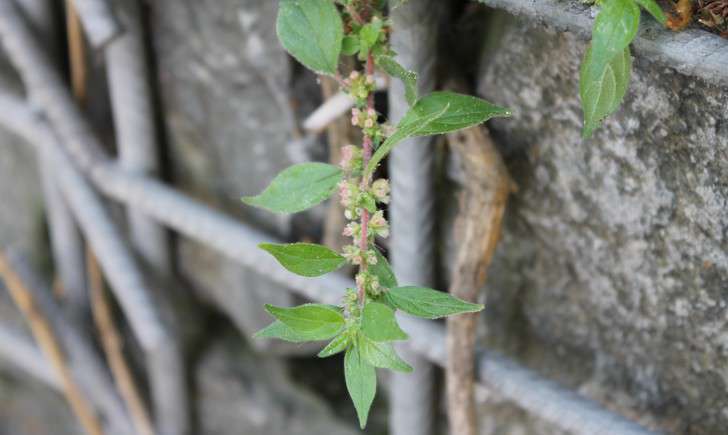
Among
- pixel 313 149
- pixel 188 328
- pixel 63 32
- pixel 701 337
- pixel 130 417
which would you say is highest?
pixel 63 32

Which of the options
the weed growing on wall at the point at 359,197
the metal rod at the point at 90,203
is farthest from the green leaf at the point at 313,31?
the metal rod at the point at 90,203

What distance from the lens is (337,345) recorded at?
66 cm

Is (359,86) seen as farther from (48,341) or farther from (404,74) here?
(48,341)

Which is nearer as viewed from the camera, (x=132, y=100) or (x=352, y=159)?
(x=352, y=159)

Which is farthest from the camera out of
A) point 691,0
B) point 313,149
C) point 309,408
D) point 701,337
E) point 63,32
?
point 309,408

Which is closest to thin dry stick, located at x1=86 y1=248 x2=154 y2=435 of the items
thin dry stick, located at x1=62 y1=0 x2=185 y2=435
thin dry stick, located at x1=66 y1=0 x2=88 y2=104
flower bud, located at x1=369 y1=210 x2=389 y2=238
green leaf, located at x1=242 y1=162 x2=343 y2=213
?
thin dry stick, located at x1=62 y1=0 x2=185 y2=435

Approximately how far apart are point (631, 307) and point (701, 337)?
3.0 inches

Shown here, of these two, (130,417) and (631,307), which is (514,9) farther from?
(130,417)

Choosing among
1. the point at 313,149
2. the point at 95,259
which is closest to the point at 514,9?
the point at 313,149

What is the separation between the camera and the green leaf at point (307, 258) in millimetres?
634

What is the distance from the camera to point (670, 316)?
2.85 feet

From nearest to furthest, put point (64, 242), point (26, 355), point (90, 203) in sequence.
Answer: point (90, 203) < point (64, 242) < point (26, 355)

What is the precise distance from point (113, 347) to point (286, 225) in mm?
455

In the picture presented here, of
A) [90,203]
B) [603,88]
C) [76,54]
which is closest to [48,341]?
[90,203]
